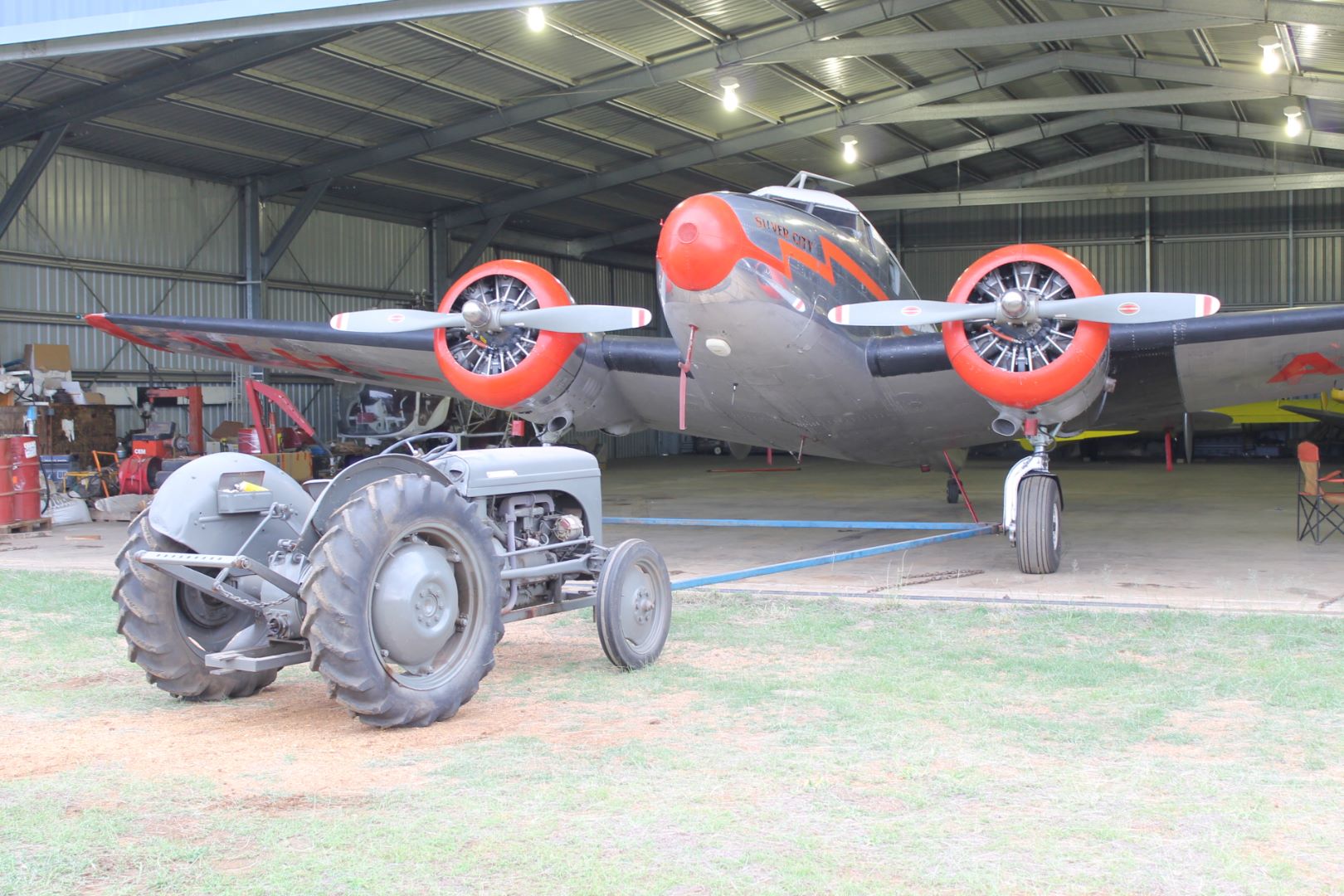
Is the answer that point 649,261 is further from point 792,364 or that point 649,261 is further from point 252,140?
point 792,364

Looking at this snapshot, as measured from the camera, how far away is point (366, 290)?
95.0 ft

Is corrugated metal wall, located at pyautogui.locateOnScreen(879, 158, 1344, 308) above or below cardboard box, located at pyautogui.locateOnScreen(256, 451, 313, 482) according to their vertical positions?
above

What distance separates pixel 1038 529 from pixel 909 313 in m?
2.45

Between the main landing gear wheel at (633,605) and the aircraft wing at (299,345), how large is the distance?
27.8ft

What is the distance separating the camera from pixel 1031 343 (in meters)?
11.0

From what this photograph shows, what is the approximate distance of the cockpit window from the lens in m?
12.7

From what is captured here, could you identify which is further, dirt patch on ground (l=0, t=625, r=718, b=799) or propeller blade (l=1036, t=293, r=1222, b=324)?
propeller blade (l=1036, t=293, r=1222, b=324)

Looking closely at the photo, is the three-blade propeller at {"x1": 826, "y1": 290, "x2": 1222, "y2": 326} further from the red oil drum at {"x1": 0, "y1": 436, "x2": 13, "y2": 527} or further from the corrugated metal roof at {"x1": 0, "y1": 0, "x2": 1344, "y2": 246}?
the red oil drum at {"x1": 0, "y1": 436, "x2": 13, "y2": 527}

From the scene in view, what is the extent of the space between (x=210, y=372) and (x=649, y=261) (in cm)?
1972

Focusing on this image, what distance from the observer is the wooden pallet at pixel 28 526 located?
15094mm

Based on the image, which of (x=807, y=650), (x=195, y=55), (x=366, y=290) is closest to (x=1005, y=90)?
(x=366, y=290)

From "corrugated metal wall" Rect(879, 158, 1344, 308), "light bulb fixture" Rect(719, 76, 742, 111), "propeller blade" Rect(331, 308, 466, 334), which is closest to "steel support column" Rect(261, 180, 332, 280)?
"light bulb fixture" Rect(719, 76, 742, 111)

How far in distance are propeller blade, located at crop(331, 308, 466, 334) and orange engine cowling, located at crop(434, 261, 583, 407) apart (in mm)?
376

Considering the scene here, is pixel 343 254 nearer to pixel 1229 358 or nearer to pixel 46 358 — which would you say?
pixel 46 358
